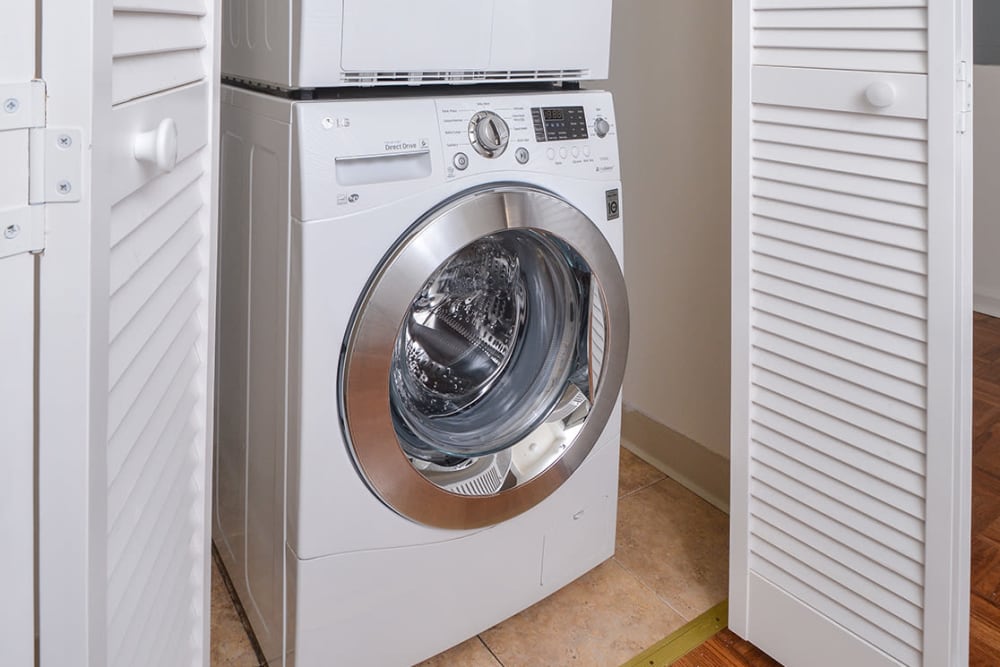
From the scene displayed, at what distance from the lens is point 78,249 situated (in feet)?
1.86

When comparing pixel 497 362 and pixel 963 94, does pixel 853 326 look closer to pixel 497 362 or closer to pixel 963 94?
pixel 963 94

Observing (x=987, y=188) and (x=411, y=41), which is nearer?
(x=411, y=41)

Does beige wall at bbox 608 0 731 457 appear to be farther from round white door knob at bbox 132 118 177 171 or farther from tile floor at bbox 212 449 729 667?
round white door knob at bbox 132 118 177 171

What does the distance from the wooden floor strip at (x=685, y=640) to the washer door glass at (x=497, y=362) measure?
42 cm

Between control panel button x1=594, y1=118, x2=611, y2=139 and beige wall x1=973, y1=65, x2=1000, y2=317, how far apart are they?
1.32m

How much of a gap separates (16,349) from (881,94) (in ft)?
3.65

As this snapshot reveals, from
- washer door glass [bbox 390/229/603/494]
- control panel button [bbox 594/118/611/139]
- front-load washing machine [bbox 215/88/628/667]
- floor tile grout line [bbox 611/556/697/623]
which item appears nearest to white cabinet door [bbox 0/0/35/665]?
front-load washing machine [bbox 215/88/628/667]

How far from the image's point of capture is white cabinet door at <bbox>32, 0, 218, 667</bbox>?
0.56 metres

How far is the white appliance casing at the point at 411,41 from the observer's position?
112 cm

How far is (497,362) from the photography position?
1472 mm

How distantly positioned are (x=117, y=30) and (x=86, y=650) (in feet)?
1.62

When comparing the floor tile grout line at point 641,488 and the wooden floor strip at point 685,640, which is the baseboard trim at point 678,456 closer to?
the floor tile grout line at point 641,488

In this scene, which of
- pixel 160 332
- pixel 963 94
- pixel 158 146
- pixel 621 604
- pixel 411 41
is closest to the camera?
pixel 158 146

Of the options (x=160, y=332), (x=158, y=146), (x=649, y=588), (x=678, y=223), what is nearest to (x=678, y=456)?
(x=649, y=588)
